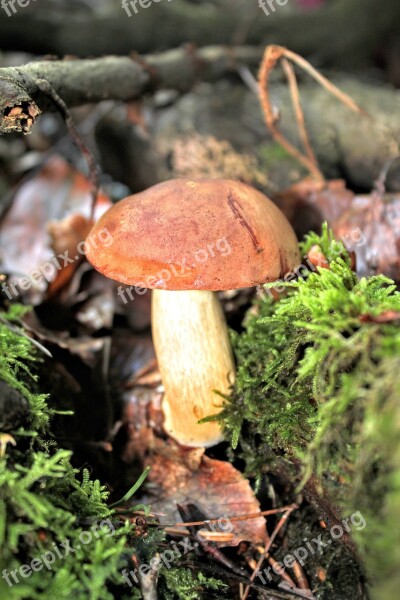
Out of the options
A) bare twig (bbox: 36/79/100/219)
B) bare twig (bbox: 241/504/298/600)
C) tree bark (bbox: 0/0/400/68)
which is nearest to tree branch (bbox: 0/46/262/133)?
bare twig (bbox: 36/79/100/219)

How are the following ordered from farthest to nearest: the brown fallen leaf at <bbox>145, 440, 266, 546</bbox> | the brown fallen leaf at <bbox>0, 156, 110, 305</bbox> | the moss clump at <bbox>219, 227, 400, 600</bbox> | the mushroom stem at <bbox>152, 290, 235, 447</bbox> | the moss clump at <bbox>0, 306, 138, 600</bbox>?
the brown fallen leaf at <bbox>0, 156, 110, 305</bbox> < the mushroom stem at <bbox>152, 290, 235, 447</bbox> < the brown fallen leaf at <bbox>145, 440, 266, 546</bbox> < the moss clump at <bbox>0, 306, 138, 600</bbox> < the moss clump at <bbox>219, 227, 400, 600</bbox>

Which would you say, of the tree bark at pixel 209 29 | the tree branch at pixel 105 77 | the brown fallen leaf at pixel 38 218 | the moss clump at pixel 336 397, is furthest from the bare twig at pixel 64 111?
the tree bark at pixel 209 29

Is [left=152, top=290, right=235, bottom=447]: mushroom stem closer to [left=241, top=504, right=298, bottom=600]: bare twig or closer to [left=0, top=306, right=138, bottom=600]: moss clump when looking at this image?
[left=241, top=504, right=298, bottom=600]: bare twig

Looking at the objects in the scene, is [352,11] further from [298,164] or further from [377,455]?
[377,455]

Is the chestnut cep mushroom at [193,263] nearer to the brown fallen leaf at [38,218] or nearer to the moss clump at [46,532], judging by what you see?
the moss clump at [46,532]

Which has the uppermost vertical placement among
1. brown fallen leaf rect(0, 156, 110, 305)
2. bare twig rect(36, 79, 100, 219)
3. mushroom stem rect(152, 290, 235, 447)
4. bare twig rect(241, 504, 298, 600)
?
bare twig rect(36, 79, 100, 219)

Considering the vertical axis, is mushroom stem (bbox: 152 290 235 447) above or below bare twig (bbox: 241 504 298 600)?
above

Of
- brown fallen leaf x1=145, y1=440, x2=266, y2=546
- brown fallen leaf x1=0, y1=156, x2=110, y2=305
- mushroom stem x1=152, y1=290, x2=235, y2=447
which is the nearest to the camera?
brown fallen leaf x1=145, y1=440, x2=266, y2=546
